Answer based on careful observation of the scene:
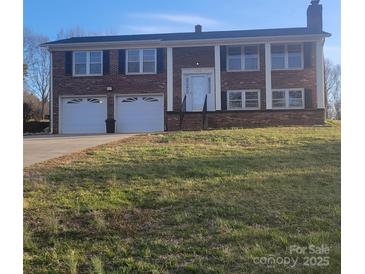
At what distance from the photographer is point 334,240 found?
16.0 feet

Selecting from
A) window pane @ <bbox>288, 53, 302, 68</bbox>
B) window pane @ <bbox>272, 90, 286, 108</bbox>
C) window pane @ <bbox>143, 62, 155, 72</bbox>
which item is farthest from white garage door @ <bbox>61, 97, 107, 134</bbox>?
window pane @ <bbox>288, 53, 302, 68</bbox>

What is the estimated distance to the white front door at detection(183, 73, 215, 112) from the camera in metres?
21.4

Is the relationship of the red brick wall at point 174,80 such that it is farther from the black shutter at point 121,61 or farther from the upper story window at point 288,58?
the upper story window at point 288,58

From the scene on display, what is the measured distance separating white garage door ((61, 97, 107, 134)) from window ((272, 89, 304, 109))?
26.4ft

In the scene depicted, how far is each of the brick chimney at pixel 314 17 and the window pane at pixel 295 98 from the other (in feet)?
9.95

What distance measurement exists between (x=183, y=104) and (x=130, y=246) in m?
16.6

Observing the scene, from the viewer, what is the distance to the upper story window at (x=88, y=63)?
22016 millimetres

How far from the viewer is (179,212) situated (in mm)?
5707

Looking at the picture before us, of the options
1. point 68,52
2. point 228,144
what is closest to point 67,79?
point 68,52

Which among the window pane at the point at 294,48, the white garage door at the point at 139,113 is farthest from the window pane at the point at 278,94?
the white garage door at the point at 139,113

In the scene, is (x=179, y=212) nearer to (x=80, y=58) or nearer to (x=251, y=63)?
(x=251, y=63)

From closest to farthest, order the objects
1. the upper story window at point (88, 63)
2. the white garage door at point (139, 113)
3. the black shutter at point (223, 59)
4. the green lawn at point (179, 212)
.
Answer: the green lawn at point (179, 212) < the black shutter at point (223, 59) < the white garage door at point (139, 113) < the upper story window at point (88, 63)

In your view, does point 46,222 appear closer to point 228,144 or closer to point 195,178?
point 195,178
